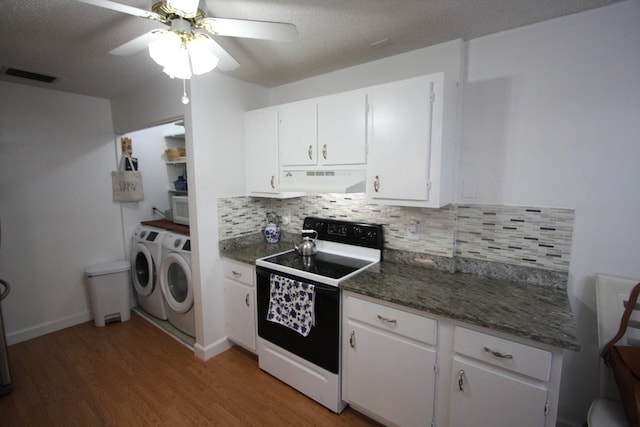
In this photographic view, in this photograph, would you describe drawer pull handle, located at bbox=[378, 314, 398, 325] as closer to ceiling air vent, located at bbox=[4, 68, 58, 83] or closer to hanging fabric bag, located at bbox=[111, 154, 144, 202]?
hanging fabric bag, located at bbox=[111, 154, 144, 202]

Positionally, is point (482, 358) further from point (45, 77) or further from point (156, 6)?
point (45, 77)

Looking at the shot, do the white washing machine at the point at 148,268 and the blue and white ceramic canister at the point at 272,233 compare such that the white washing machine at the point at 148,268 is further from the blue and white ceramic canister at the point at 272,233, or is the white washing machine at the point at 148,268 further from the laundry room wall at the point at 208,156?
the blue and white ceramic canister at the point at 272,233

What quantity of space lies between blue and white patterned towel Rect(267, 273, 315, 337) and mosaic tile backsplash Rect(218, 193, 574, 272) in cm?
74

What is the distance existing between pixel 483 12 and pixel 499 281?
59.1 inches

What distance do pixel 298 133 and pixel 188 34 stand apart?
41.6 inches

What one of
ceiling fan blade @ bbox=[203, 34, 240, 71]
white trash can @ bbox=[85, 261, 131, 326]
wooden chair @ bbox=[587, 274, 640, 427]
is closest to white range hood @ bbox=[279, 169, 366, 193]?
ceiling fan blade @ bbox=[203, 34, 240, 71]

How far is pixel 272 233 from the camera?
2.88 metres

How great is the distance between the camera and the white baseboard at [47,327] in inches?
111

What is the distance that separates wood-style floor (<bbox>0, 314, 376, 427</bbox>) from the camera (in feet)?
6.39

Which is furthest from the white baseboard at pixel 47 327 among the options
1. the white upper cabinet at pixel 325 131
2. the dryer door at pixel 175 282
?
the white upper cabinet at pixel 325 131

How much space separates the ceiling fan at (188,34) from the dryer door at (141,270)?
7.69 feet

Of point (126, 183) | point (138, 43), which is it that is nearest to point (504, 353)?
point (138, 43)

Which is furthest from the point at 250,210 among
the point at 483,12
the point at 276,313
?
Result: the point at 483,12

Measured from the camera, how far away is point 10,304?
9.20 feet
